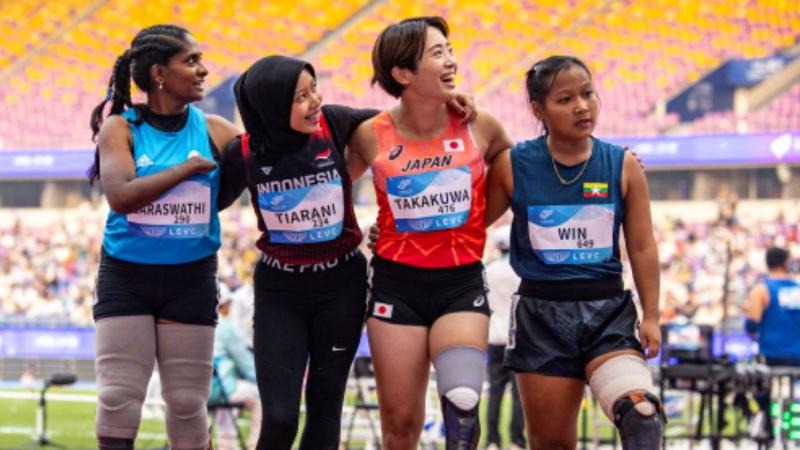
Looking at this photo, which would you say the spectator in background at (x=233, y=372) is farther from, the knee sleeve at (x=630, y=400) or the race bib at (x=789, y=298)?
the knee sleeve at (x=630, y=400)

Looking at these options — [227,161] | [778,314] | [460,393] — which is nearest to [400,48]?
[227,161]

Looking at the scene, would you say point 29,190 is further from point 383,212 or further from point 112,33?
point 383,212

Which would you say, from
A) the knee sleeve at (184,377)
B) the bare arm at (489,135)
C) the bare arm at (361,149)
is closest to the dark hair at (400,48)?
the bare arm at (361,149)

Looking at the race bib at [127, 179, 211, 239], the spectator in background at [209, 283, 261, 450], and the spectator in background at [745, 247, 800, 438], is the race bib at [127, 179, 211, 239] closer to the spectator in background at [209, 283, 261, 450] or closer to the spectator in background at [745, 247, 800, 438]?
the spectator in background at [209, 283, 261, 450]

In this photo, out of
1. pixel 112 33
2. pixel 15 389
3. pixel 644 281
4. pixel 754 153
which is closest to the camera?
pixel 644 281

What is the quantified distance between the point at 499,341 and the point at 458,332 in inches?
202

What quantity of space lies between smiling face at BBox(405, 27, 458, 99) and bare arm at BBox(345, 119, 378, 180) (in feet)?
0.77

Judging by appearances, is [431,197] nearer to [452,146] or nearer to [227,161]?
[452,146]

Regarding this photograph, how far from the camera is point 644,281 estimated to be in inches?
161

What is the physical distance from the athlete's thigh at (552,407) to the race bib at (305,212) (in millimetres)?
868

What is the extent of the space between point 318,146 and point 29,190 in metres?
19.6

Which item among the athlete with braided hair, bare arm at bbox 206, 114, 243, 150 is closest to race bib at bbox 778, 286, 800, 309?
bare arm at bbox 206, 114, 243, 150

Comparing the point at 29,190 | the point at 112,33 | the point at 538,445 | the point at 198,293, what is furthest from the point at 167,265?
the point at 112,33

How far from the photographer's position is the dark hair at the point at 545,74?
13.5 feet
